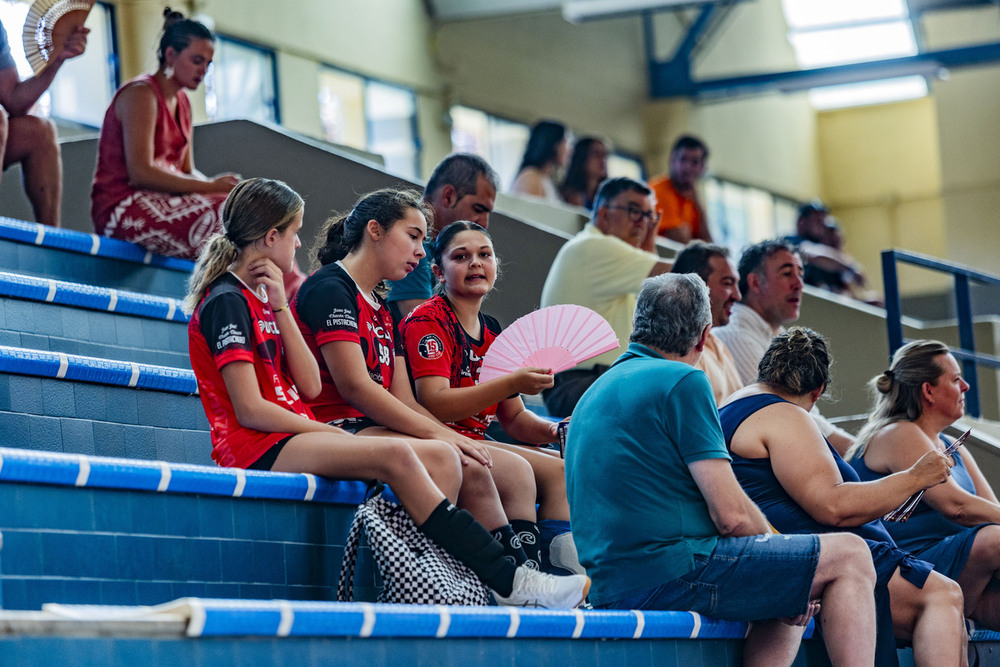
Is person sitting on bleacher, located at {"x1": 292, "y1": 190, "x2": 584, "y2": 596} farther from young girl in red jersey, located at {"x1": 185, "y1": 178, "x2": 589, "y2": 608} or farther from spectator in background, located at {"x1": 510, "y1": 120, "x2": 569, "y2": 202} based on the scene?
spectator in background, located at {"x1": 510, "y1": 120, "x2": 569, "y2": 202}

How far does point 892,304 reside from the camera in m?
5.57

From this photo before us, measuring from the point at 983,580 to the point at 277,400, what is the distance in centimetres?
205

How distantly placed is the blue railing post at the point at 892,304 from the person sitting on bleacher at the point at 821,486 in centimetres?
209

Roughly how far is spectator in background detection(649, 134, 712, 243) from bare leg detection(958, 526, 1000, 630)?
3.35 m

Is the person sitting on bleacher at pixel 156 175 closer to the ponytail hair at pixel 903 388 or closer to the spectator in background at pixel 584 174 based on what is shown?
the ponytail hair at pixel 903 388

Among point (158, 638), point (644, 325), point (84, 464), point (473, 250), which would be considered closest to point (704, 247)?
point (473, 250)

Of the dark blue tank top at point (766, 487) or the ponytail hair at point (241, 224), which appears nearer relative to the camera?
the ponytail hair at point (241, 224)

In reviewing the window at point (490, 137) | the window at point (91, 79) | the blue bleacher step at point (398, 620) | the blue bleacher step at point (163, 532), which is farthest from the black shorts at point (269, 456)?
the window at point (490, 137)

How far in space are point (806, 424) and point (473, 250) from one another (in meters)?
0.96

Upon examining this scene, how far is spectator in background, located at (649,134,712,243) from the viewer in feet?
23.3

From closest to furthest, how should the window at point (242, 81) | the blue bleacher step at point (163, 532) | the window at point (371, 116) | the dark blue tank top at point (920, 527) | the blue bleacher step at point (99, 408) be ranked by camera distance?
the blue bleacher step at point (163, 532) < the blue bleacher step at point (99, 408) < the dark blue tank top at point (920, 527) < the window at point (242, 81) < the window at point (371, 116)

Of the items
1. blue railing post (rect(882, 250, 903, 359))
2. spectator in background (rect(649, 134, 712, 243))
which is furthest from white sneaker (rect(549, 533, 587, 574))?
spectator in background (rect(649, 134, 712, 243))

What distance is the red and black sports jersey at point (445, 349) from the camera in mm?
3525

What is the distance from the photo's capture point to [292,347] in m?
3.14
